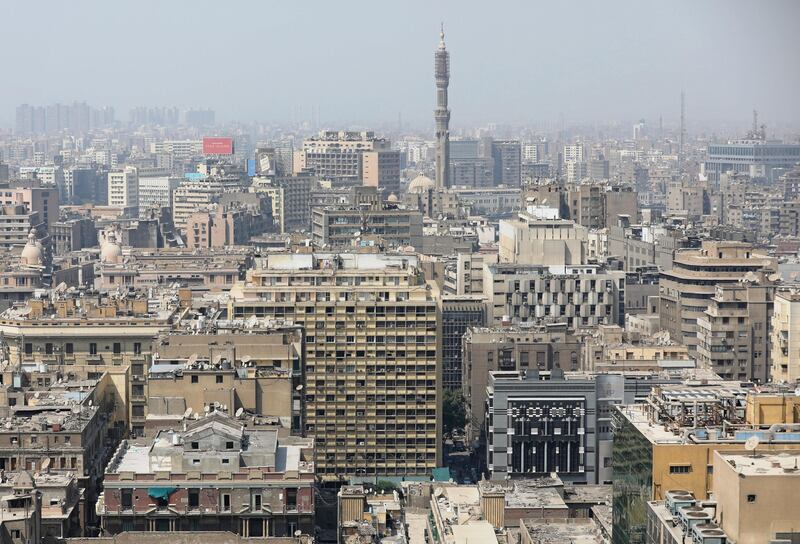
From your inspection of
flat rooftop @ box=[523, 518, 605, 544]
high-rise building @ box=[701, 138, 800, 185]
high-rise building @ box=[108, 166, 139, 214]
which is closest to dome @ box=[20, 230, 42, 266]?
flat rooftop @ box=[523, 518, 605, 544]

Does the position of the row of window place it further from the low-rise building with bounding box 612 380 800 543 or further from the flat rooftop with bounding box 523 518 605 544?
the low-rise building with bounding box 612 380 800 543

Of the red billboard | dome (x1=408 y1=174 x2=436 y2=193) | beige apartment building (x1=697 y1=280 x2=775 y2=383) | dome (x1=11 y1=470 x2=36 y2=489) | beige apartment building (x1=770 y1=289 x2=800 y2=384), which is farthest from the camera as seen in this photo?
the red billboard

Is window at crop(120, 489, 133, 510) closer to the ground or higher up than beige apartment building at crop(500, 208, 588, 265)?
closer to the ground

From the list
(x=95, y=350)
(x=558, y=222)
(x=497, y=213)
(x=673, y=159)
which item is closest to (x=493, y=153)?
(x=673, y=159)

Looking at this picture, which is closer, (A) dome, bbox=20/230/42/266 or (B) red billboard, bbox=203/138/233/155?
(A) dome, bbox=20/230/42/266

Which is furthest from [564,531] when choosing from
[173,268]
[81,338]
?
[173,268]

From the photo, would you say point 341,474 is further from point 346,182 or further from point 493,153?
point 493,153

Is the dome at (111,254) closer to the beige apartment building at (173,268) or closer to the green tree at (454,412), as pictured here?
the beige apartment building at (173,268)
